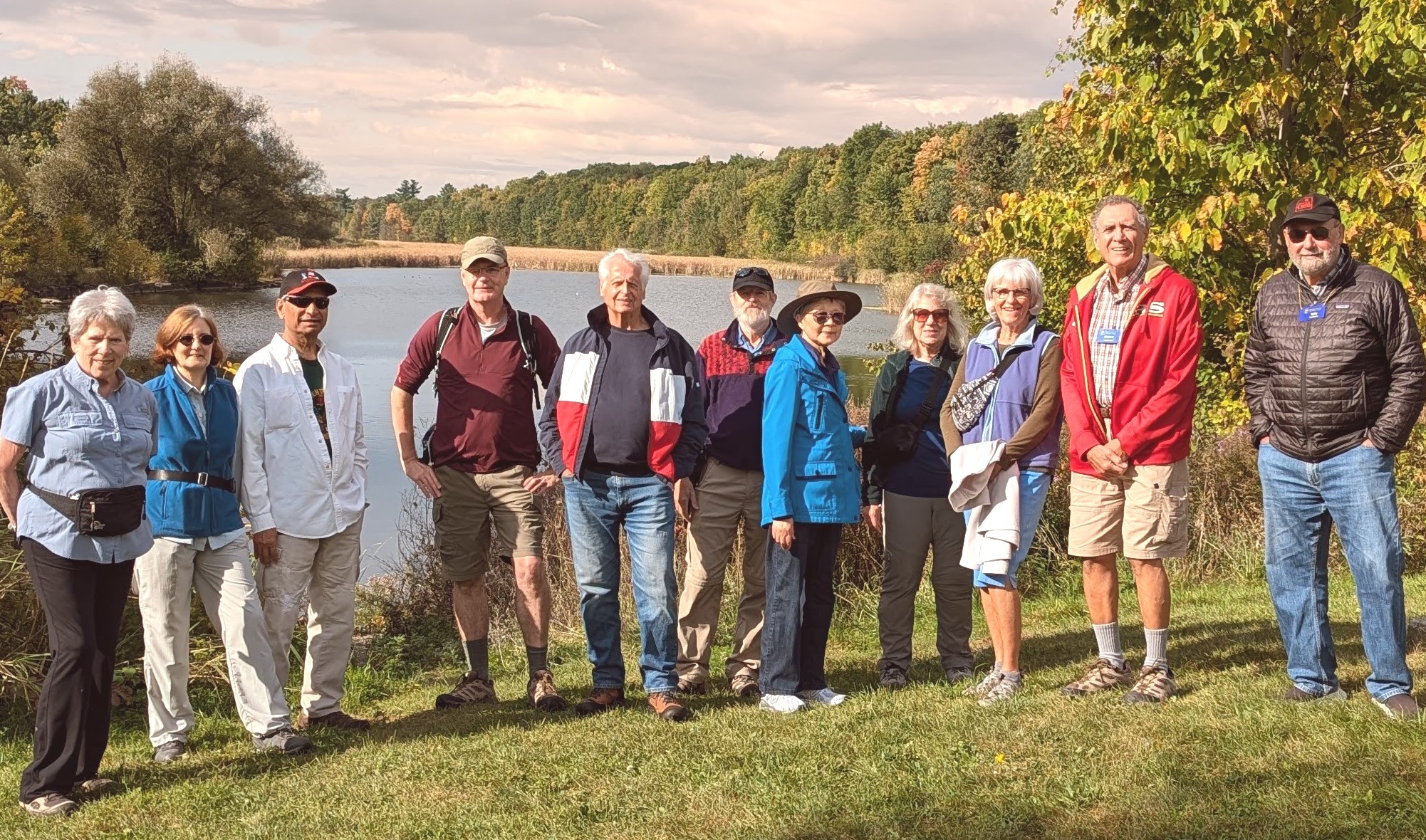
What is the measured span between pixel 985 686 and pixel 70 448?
3.77 meters

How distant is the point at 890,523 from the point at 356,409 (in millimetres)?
2522

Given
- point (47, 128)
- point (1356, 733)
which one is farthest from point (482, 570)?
point (47, 128)

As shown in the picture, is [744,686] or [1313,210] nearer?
[1313,210]

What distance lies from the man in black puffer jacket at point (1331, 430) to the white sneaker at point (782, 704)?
1977mm

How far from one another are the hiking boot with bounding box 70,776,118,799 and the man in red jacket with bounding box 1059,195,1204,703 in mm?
3834

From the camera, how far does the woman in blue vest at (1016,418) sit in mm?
5312

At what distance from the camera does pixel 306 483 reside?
5.48m

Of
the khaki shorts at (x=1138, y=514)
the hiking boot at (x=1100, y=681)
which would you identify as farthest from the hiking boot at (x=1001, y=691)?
the khaki shorts at (x=1138, y=514)

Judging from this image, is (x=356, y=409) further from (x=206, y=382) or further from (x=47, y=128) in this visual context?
(x=47, y=128)

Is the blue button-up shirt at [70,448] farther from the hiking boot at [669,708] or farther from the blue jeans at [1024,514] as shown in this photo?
the blue jeans at [1024,514]

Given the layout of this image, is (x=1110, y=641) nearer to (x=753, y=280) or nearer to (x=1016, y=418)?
(x=1016, y=418)

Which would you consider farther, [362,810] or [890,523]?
[890,523]

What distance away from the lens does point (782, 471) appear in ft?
17.7

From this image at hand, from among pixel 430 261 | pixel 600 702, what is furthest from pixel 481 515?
pixel 430 261
